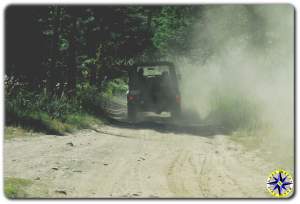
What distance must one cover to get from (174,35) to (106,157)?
31.4ft

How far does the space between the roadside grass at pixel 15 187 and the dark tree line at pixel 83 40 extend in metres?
6.34

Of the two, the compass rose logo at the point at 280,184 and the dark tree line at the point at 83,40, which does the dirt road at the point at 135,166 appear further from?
the dark tree line at the point at 83,40

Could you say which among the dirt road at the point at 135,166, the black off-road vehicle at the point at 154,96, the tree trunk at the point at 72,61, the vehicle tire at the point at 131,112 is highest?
the tree trunk at the point at 72,61

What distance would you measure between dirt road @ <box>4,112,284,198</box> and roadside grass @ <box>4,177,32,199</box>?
0.38 ft

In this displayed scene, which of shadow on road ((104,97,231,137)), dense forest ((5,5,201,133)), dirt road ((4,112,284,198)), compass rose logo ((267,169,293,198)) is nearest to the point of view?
compass rose logo ((267,169,293,198))

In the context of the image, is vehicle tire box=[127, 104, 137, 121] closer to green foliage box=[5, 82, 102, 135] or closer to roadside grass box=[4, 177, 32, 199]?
green foliage box=[5, 82, 102, 135]

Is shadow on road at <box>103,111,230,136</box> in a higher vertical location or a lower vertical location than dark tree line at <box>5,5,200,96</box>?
lower

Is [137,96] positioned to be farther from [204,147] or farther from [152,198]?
[152,198]

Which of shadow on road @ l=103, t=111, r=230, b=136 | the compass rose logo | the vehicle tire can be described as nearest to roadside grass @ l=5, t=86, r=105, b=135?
shadow on road @ l=103, t=111, r=230, b=136

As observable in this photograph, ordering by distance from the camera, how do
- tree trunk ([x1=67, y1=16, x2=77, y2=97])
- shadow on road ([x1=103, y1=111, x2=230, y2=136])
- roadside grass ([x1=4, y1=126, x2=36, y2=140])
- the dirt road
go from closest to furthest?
1. the dirt road
2. roadside grass ([x1=4, y1=126, x2=36, y2=140])
3. shadow on road ([x1=103, y1=111, x2=230, y2=136])
4. tree trunk ([x1=67, y1=16, x2=77, y2=97])

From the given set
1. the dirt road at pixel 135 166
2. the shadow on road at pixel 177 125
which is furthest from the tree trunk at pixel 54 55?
the dirt road at pixel 135 166

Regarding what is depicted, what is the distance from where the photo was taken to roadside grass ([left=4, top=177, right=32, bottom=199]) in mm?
6355

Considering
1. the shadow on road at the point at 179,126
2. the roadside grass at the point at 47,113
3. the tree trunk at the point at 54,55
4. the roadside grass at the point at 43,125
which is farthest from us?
the tree trunk at the point at 54,55

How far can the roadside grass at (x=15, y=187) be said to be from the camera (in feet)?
20.9
